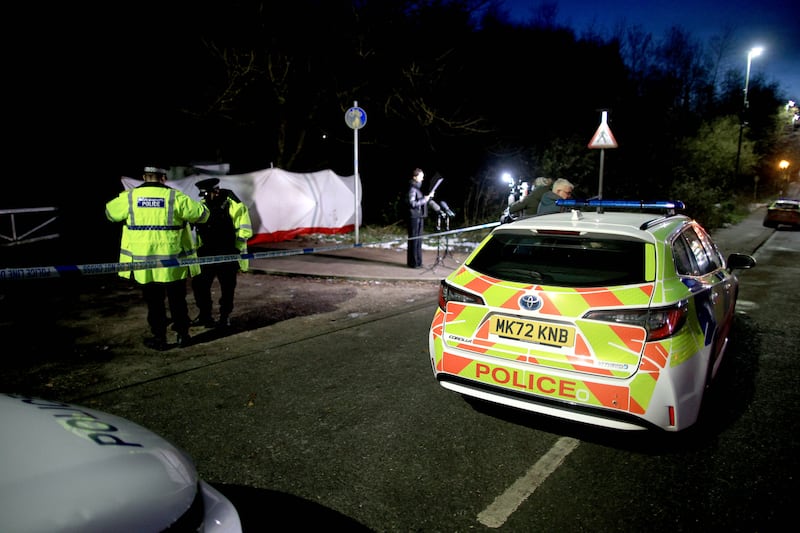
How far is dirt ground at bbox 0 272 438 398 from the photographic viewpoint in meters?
4.78

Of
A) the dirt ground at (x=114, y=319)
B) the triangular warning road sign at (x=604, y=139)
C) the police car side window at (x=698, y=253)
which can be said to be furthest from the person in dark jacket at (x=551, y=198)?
the triangular warning road sign at (x=604, y=139)

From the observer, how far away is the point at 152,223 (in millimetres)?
5000

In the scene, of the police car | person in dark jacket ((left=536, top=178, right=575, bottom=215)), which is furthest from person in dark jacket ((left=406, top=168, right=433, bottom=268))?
the police car

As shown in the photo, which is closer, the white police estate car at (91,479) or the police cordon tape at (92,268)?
the white police estate car at (91,479)

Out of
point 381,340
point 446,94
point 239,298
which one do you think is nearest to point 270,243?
point 239,298

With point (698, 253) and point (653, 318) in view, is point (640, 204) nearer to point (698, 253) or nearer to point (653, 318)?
point (698, 253)

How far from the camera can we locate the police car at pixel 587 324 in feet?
9.64

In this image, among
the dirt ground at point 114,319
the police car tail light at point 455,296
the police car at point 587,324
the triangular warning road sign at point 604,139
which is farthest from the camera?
the triangular warning road sign at point 604,139

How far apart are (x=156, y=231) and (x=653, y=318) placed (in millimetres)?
4325

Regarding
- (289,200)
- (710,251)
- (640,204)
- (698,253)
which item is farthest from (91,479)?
(289,200)

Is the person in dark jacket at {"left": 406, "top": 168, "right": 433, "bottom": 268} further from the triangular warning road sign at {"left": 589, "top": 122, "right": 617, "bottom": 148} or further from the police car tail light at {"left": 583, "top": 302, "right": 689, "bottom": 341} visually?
the police car tail light at {"left": 583, "top": 302, "right": 689, "bottom": 341}

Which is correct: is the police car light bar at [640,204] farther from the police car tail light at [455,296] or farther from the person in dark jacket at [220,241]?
the person in dark jacket at [220,241]

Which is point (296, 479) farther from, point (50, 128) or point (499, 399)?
point (50, 128)

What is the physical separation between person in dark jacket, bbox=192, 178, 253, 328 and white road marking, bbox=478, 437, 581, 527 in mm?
4230
